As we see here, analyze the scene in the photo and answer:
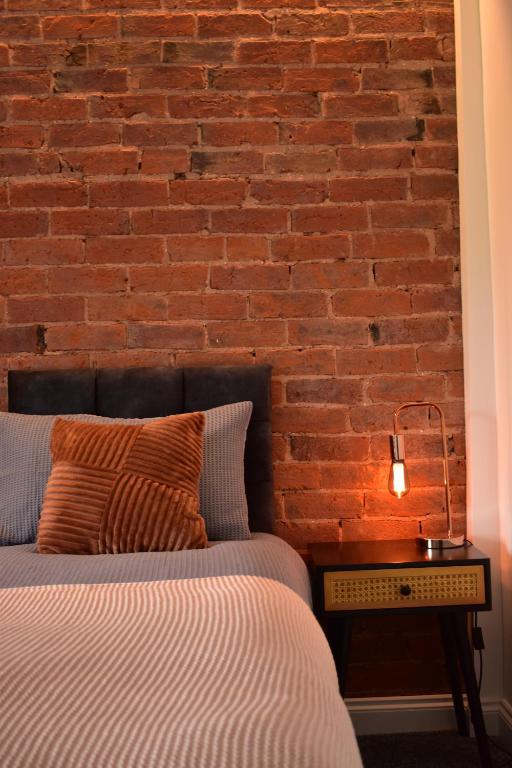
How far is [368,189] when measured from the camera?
2947 millimetres

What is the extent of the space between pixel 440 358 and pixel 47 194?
1.53 metres

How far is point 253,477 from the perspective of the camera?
9.10 feet

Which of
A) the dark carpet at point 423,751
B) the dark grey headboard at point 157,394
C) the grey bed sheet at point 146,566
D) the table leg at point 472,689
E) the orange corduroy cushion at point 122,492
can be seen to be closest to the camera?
the grey bed sheet at point 146,566

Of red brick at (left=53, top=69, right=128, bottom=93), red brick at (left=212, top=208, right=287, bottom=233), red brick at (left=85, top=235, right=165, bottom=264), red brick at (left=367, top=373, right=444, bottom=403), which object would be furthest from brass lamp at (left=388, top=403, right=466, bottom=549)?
red brick at (left=53, top=69, right=128, bottom=93)

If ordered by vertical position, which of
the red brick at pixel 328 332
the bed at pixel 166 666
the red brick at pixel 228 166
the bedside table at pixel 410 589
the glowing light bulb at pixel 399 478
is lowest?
the bedside table at pixel 410 589

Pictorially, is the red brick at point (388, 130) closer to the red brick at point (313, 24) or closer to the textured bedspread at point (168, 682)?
the red brick at point (313, 24)

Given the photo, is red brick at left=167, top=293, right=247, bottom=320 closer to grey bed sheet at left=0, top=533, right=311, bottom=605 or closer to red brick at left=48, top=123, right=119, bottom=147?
red brick at left=48, top=123, right=119, bottom=147

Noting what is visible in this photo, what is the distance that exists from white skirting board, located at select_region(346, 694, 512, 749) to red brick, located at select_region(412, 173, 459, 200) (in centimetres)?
177

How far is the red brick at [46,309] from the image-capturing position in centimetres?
292

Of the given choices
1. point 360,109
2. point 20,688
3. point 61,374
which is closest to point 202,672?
point 20,688

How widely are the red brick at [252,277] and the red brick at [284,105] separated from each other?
1.82 ft

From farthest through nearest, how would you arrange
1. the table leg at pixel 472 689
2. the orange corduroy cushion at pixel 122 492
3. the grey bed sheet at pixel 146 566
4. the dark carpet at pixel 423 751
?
1. the dark carpet at pixel 423 751
2. the table leg at pixel 472 689
3. the orange corduroy cushion at pixel 122 492
4. the grey bed sheet at pixel 146 566

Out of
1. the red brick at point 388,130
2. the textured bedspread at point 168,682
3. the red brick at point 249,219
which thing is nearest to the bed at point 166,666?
the textured bedspread at point 168,682

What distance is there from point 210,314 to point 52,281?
22.8 inches
